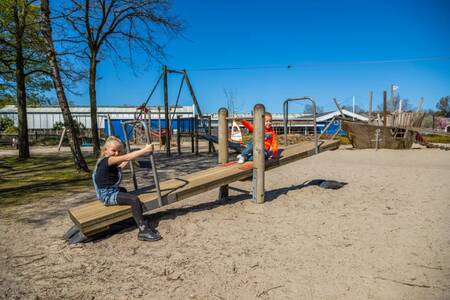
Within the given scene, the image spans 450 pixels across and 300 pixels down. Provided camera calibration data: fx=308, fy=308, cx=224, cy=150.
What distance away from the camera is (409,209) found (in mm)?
4570

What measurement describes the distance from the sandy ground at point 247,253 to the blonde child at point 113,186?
0.54 ft

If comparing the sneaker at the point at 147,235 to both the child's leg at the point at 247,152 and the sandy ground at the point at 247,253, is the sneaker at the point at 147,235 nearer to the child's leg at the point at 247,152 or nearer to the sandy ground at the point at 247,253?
the sandy ground at the point at 247,253

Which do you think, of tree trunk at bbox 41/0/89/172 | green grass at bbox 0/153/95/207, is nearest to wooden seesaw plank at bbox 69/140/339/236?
green grass at bbox 0/153/95/207

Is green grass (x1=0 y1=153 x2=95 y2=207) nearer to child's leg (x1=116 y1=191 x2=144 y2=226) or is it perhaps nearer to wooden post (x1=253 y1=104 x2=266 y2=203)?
child's leg (x1=116 y1=191 x2=144 y2=226)

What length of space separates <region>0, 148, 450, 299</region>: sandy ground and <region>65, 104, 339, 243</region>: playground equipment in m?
0.25

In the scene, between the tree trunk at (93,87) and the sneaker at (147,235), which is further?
the tree trunk at (93,87)

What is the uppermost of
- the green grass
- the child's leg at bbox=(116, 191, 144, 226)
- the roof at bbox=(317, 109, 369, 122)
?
Result: the roof at bbox=(317, 109, 369, 122)

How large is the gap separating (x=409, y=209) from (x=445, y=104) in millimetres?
67706

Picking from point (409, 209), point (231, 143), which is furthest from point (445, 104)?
point (409, 209)

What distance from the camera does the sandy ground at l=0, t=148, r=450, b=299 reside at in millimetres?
2404

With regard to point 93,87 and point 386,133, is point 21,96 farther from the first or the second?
point 386,133

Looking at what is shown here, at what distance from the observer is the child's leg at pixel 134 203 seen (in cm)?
344

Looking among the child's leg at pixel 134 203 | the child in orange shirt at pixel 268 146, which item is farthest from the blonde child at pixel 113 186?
the child in orange shirt at pixel 268 146

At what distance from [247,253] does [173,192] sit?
126 cm
